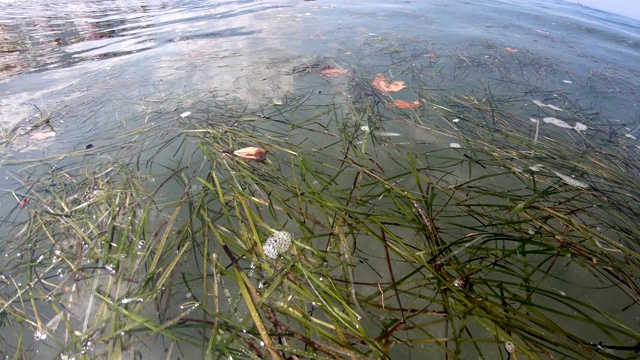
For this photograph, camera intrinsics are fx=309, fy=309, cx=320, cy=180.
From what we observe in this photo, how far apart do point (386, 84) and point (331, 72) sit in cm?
65

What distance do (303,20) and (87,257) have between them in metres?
5.46

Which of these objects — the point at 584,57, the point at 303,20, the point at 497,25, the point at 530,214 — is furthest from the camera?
the point at 497,25

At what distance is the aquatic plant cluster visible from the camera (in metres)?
1.16

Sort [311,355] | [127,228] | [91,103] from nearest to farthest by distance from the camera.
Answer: [311,355], [127,228], [91,103]

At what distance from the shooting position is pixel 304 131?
2277mm

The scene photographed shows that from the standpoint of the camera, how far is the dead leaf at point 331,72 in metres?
3.36

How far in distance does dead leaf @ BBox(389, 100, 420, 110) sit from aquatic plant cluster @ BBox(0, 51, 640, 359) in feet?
1.69

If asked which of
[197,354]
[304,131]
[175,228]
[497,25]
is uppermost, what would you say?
[497,25]

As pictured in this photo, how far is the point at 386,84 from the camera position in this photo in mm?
3160

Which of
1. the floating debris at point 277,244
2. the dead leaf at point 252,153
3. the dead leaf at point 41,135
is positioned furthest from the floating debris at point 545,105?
the dead leaf at point 41,135

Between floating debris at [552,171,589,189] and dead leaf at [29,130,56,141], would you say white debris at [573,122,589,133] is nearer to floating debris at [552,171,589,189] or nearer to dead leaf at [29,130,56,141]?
floating debris at [552,171,589,189]

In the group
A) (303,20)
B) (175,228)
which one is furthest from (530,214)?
(303,20)

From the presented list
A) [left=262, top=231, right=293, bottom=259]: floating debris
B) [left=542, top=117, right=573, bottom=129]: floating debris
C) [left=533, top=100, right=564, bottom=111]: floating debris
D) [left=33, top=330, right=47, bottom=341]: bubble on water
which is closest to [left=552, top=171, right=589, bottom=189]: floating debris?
[left=542, top=117, right=573, bottom=129]: floating debris

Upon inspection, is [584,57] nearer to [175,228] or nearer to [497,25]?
[497,25]
